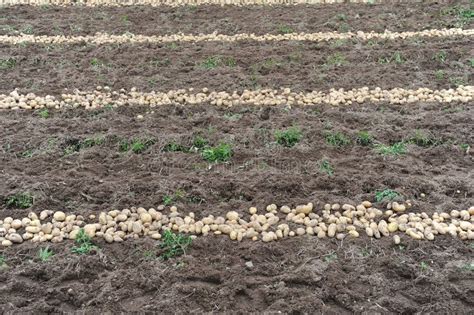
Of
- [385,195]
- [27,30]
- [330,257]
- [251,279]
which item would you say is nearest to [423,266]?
[330,257]

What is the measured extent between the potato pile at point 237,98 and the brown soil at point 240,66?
0.60ft

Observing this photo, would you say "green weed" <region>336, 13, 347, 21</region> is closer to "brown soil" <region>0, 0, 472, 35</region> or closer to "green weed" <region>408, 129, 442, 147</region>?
"brown soil" <region>0, 0, 472, 35</region>

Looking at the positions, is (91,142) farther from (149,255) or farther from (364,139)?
(364,139)

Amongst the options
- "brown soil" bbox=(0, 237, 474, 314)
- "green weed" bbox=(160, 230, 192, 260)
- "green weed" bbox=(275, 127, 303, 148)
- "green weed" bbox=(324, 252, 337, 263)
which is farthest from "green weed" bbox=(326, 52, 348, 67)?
"green weed" bbox=(160, 230, 192, 260)

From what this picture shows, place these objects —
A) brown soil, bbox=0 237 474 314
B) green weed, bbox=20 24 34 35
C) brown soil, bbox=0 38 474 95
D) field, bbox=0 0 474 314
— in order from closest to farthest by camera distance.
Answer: brown soil, bbox=0 237 474 314 → field, bbox=0 0 474 314 → brown soil, bbox=0 38 474 95 → green weed, bbox=20 24 34 35

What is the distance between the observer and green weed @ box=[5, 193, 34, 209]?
3.79 m

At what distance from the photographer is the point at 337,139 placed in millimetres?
4633

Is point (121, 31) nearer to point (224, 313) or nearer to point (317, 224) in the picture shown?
point (317, 224)

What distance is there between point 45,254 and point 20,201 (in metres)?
0.74

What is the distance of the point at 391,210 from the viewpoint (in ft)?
12.2

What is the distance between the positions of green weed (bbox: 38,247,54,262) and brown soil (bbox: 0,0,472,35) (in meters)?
4.84

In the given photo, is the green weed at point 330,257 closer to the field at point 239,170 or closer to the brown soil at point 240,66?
the field at point 239,170

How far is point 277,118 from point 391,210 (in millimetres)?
1740

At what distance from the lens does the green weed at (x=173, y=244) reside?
3.32 meters
